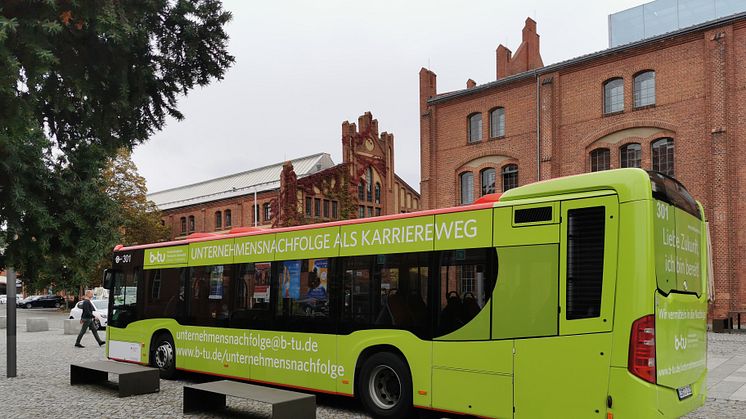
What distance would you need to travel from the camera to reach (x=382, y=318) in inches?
342

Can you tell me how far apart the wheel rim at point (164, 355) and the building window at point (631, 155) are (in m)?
21.8

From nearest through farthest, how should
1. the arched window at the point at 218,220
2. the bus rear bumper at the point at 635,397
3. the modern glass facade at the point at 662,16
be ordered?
the bus rear bumper at the point at 635,397 → the modern glass facade at the point at 662,16 → the arched window at the point at 218,220

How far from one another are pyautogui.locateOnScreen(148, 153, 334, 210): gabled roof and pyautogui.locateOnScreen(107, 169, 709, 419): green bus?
43.3m

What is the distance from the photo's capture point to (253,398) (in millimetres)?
7867

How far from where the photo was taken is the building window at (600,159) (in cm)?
2884

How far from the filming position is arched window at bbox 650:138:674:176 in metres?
26.7

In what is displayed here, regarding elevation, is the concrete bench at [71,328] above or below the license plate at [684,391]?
below

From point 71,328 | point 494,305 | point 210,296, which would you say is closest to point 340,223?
point 494,305

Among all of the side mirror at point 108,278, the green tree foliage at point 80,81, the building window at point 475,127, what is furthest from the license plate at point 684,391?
the building window at point 475,127

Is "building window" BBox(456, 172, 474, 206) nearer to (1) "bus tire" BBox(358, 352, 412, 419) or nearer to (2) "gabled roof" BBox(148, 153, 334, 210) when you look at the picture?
(2) "gabled roof" BBox(148, 153, 334, 210)

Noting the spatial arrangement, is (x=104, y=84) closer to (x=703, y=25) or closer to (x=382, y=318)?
(x=382, y=318)

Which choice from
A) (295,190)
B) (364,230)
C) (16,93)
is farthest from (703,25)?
(295,190)

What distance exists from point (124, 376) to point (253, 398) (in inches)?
132

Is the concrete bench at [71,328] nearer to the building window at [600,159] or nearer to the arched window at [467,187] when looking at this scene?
the arched window at [467,187]
